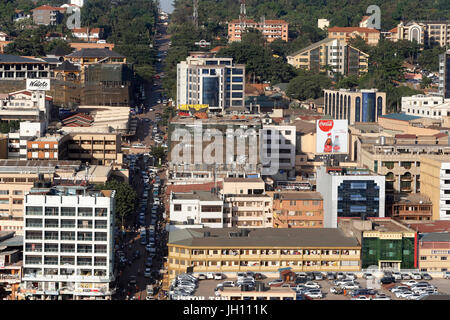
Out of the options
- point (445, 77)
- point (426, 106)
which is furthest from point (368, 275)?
point (445, 77)

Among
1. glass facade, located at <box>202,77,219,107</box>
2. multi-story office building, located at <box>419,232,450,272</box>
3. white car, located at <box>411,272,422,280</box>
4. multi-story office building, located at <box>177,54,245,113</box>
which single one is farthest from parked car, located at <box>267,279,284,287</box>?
glass facade, located at <box>202,77,219,107</box>

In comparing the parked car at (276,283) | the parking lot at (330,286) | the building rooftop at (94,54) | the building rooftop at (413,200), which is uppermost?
the building rooftop at (94,54)

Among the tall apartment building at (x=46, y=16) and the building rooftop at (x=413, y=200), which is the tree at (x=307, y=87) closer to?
the building rooftop at (x=413, y=200)

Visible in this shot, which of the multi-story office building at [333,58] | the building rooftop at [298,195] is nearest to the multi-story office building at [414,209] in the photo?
the building rooftop at [298,195]

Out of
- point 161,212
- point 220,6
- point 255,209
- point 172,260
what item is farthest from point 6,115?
point 220,6

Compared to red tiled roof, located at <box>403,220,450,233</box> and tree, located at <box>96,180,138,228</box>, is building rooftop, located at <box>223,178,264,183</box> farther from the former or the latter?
red tiled roof, located at <box>403,220,450,233</box>

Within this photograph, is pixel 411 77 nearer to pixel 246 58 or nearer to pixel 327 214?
pixel 246 58
